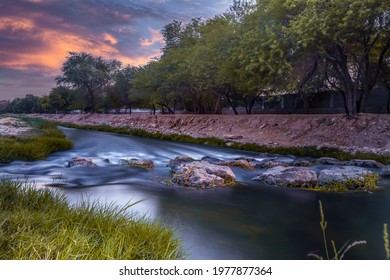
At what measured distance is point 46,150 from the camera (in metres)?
9.08

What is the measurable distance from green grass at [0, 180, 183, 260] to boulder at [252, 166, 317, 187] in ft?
11.6

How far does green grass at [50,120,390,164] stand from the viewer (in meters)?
9.56

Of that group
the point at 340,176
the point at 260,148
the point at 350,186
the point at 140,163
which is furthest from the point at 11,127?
the point at 350,186

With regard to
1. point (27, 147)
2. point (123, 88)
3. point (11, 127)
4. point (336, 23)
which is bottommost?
point (27, 147)

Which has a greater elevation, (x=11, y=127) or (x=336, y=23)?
(x=336, y=23)

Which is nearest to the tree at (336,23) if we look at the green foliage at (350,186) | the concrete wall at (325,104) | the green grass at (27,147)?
the green foliage at (350,186)

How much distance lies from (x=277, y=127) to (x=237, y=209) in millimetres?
10741

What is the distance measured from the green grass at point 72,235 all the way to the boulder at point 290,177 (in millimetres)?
3532

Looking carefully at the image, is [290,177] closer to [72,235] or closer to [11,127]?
[72,235]

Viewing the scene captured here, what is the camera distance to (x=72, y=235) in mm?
2705

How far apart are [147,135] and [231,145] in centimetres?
372

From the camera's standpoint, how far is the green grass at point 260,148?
31.4ft
